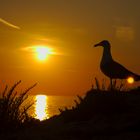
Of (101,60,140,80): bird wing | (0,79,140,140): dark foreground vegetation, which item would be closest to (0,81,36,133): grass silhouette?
(0,79,140,140): dark foreground vegetation

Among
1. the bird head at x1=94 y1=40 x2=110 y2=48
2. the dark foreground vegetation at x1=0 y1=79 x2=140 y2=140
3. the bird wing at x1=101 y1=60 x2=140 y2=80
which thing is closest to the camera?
the dark foreground vegetation at x1=0 y1=79 x2=140 y2=140

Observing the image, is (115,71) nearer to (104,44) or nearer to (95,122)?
(104,44)

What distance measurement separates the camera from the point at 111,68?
18.7 metres

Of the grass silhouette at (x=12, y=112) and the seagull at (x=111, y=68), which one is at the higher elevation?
the seagull at (x=111, y=68)

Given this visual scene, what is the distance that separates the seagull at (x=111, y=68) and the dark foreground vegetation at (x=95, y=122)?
18.0 ft

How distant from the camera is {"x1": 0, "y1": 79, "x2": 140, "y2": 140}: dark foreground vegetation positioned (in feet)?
31.3

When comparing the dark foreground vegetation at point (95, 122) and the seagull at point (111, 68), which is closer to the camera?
the dark foreground vegetation at point (95, 122)

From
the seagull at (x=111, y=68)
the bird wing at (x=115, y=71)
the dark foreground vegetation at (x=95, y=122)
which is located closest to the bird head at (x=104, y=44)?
the seagull at (x=111, y=68)

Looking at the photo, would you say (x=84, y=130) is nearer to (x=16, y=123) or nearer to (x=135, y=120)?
(x=135, y=120)

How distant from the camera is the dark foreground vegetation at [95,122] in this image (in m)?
9.55

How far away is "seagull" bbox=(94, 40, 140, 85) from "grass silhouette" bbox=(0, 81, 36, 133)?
6547 millimetres

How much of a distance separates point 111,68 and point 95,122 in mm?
8242

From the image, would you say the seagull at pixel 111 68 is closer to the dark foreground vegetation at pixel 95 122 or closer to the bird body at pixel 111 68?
the bird body at pixel 111 68

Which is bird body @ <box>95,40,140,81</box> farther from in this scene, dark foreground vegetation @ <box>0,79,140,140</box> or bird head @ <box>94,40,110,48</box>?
dark foreground vegetation @ <box>0,79,140,140</box>
